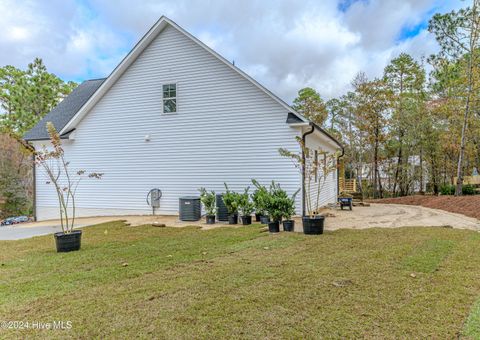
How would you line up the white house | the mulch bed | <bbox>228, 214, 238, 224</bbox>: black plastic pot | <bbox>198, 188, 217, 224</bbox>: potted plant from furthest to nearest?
the mulch bed, the white house, <bbox>198, 188, 217, 224</bbox>: potted plant, <bbox>228, 214, 238, 224</bbox>: black plastic pot

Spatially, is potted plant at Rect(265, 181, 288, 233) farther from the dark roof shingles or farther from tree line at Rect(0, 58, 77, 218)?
tree line at Rect(0, 58, 77, 218)

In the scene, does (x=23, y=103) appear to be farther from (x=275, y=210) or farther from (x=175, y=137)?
(x=275, y=210)

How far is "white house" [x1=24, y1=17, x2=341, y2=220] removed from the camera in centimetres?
991

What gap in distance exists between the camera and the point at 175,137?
11.0 meters

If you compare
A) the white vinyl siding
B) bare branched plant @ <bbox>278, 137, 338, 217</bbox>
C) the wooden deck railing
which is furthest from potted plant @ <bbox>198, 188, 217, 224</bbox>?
the wooden deck railing

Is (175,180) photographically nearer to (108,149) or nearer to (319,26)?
(108,149)

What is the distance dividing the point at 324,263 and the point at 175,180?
7458 millimetres

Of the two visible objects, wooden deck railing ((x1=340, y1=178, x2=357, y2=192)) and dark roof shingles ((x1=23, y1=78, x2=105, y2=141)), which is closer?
dark roof shingles ((x1=23, y1=78, x2=105, y2=141))

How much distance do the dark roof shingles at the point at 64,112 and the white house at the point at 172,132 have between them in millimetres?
177

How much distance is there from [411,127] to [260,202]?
45.1ft

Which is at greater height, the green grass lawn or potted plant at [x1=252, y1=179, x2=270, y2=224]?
potted plant at [x1=252, y1=179, x2=270, y2=224]

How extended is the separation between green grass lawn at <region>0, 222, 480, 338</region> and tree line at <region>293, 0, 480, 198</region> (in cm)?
1259

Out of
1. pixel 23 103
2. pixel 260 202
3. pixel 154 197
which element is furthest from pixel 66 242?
pixel 23 103

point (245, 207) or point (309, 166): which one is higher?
point (309, 166)
